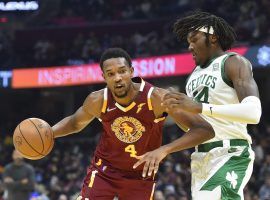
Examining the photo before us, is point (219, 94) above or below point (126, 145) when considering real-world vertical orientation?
above

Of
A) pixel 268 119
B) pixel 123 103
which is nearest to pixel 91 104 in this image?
pixel 123 103

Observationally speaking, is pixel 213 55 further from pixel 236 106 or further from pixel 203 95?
pixel 236 106

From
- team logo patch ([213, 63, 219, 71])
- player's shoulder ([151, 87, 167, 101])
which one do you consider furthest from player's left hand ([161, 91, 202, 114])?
player's shoulder ([151, 87, 167, 101])

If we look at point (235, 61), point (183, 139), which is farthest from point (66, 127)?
point (235, 61)

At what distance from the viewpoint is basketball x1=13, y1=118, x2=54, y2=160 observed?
464 cm

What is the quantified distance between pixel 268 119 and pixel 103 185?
39.8ft

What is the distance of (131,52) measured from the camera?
59.2ft

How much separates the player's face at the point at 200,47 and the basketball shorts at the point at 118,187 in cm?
97

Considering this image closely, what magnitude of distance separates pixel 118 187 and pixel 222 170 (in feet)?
2.77

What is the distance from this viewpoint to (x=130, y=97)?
4.50m

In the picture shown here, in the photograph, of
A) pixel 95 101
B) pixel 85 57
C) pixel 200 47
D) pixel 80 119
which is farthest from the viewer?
pixel 85 57

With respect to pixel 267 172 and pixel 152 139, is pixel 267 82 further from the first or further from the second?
pixel 152 139

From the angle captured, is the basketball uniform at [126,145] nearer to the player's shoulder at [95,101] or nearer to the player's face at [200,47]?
the player's shoulder at [95,101]

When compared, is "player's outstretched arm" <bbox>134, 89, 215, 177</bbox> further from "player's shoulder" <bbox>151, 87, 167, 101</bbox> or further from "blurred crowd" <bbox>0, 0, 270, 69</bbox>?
"blurred crowd" <bbox>0, 0, 270, 69</bbox>
